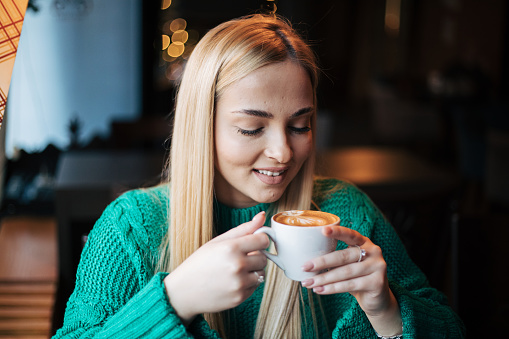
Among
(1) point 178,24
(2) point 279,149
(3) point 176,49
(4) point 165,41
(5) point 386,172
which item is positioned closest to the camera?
(2) point 279,149

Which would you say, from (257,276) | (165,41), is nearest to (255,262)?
(257,276)

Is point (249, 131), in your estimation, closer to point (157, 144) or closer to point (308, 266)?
point (308, 266)

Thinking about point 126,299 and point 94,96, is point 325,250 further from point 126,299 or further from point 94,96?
point 94,96

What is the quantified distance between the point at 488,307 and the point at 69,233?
161 centimetres

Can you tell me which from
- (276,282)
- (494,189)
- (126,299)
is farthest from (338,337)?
(494,189)

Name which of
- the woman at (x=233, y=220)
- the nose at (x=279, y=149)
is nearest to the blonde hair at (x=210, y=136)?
the woman at (x=233, y=220)

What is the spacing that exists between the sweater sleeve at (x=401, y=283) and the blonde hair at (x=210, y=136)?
0.47ft

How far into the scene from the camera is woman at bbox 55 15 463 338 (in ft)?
3.18

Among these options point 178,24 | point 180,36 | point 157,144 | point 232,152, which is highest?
point 178,24

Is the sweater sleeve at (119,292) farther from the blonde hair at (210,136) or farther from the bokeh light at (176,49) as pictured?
the bokeh light at (176,49)

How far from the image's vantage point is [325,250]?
0.89 metres

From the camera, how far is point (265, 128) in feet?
3.56

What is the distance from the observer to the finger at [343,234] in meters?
0.87

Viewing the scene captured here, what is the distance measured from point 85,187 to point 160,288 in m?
1.62
